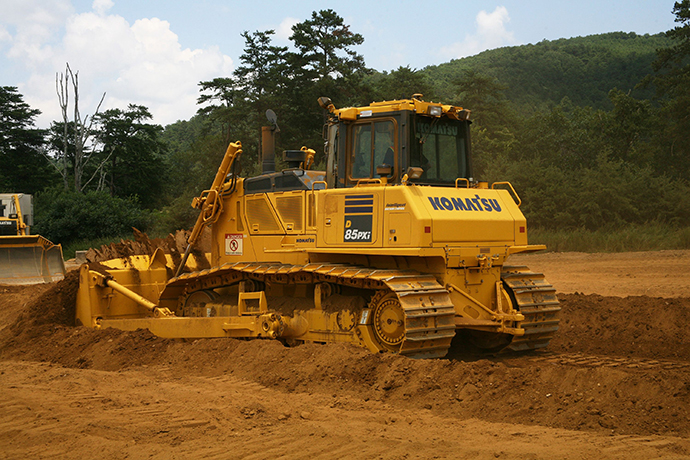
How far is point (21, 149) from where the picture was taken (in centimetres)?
4462

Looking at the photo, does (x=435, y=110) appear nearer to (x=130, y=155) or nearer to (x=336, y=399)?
(x=336, y=399)

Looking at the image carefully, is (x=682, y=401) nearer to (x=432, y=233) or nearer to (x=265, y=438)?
(x=432, y=233)

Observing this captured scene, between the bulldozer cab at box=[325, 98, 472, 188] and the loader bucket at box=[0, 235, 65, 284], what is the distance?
41.6 ft

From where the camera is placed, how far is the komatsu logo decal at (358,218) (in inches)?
322

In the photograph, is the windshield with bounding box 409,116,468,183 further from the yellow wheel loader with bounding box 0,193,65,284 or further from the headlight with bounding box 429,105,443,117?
the yellow wheel loader with bounding box 0,193,65,284

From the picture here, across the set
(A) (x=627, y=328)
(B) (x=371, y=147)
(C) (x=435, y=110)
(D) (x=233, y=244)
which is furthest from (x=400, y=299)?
(A) (x=627, y=328)

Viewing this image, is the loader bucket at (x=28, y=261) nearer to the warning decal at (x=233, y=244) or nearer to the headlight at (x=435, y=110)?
the warning decal at (x=233, y=244)

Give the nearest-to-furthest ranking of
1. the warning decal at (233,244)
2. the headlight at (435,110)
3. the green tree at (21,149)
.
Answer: the headlight at (435,110)
the warning decal at (233,244)
the green tree at (21,149)

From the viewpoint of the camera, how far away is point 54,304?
1120 centimetres

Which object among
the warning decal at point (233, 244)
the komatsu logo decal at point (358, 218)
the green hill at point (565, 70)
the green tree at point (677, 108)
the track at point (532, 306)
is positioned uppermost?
the green hill at point (565, 70)

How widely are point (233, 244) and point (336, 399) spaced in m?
4.14

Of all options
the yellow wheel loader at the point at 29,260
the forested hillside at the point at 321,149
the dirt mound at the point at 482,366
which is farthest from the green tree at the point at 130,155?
the dirt mound at the point at 482,366

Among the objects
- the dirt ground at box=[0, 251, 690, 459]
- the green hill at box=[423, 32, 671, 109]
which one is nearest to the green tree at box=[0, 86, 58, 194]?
the green hill at box=[423, 32, 671, 109]

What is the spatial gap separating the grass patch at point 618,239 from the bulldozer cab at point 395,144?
52.1ft
